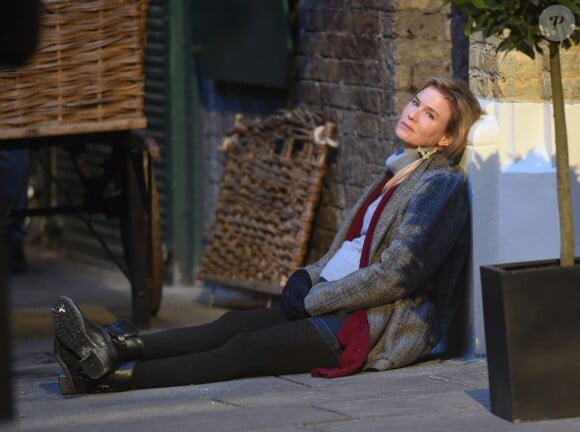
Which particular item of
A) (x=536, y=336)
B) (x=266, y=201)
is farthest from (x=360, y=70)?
(x=536, y=336)

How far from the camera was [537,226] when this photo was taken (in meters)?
5.36

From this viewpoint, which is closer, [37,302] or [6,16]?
[6,16]

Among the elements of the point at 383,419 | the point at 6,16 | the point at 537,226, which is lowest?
the point at 383,419

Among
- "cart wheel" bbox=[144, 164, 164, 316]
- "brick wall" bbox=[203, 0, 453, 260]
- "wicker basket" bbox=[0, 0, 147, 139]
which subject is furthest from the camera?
"cart wheel" bbox=[144, 164, 164, 316]

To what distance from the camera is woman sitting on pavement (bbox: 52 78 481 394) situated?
523 cm

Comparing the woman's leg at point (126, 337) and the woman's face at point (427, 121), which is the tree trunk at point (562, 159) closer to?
the woman's face at point (427, 121)

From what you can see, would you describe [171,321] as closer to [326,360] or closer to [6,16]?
[326,360]

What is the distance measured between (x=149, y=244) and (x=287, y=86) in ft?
3.96

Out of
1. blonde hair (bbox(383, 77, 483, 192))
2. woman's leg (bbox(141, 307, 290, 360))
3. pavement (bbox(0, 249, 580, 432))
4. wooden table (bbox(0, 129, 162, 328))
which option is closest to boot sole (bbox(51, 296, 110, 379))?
pavement (bbox(0, 249, 580, 432))

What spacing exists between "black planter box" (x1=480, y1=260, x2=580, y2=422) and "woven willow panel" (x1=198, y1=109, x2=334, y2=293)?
10.7 ft

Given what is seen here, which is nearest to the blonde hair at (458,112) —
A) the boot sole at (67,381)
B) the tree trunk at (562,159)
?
the tree trunk at (562,159)

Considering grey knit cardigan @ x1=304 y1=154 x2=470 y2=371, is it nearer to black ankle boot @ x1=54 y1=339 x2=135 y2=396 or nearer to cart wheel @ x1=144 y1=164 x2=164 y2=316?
black ankle boot @ x1=54 y1=339 x2=135 y2=396

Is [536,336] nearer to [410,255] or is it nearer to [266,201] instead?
[410,255]

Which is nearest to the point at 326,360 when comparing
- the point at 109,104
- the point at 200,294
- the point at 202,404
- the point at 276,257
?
the point at 202,404
